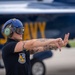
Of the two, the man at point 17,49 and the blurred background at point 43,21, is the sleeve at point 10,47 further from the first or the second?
the blurred background at point 43,21

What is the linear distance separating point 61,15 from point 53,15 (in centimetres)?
21

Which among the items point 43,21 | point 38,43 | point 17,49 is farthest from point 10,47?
point 43,21

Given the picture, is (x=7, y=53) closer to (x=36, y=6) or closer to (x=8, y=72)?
(x=8, y=72)

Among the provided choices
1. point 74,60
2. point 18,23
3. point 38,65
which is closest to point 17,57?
point 18,23

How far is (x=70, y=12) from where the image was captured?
11.2 metres

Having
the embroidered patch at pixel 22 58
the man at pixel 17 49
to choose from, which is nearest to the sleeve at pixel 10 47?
the man at pixel 17 49

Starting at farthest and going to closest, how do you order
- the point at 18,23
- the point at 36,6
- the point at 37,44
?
the point at 36,6 → the point at 18,23 → the point at 37,44

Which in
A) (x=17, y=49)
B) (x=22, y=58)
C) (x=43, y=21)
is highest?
(x=17, y=49)

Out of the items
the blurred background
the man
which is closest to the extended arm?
the man

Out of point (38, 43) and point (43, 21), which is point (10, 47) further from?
point (43, 21)

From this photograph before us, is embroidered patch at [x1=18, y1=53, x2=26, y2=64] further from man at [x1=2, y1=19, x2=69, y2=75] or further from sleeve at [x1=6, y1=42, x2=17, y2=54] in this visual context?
sleeve at [x1=6, y1=42, x2=17, y2=54]

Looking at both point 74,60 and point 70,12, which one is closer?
point 70,12

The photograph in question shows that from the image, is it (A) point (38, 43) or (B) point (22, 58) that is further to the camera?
(B) point (22, 58)

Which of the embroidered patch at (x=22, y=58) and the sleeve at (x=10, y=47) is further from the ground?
the sleeve at (x=10, y=47)
